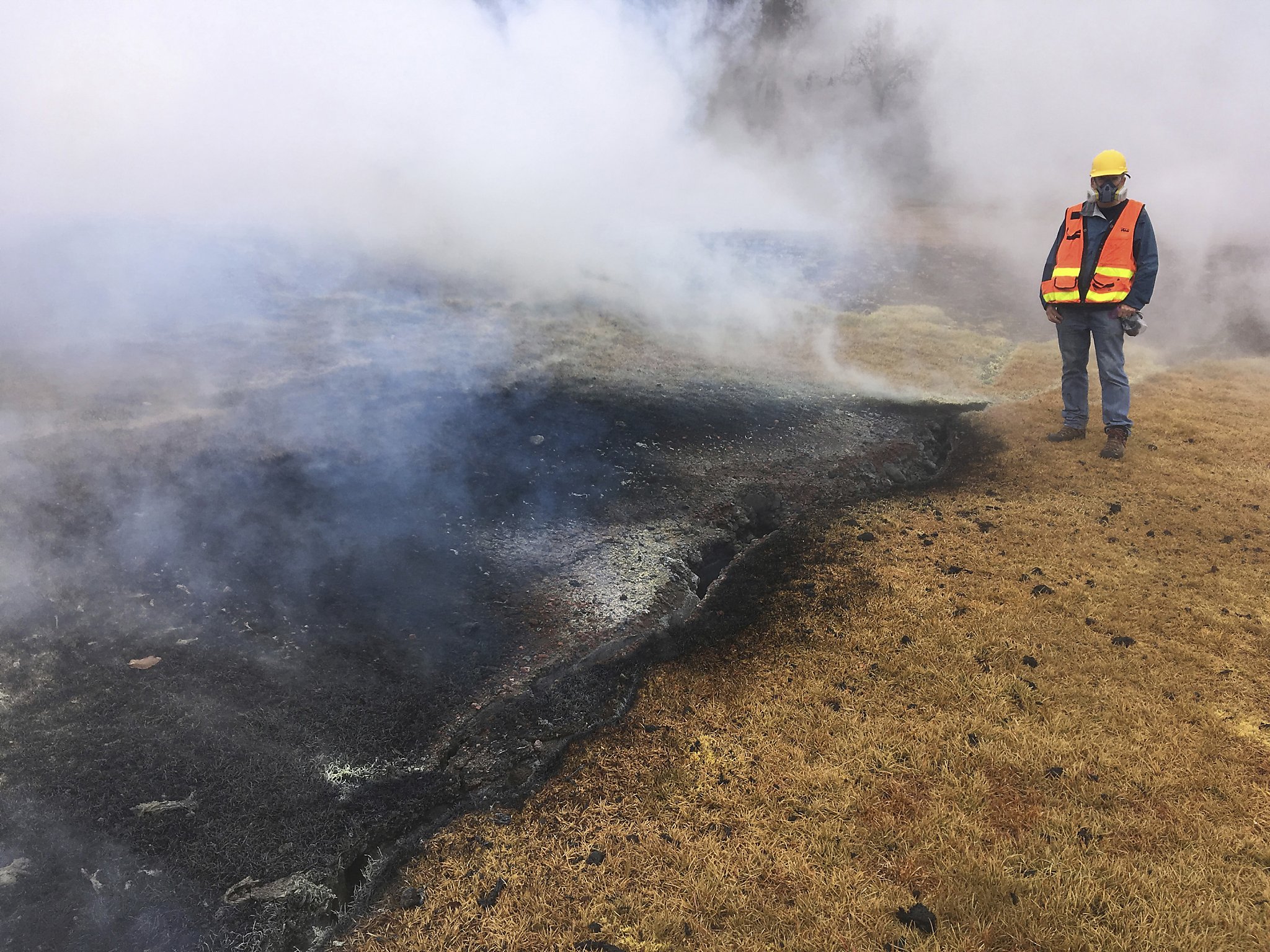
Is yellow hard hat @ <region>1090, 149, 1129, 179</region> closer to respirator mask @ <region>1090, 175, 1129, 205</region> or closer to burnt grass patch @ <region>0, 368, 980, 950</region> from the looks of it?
respirator mask @ <region>1090, 175, 1129, 205</region>

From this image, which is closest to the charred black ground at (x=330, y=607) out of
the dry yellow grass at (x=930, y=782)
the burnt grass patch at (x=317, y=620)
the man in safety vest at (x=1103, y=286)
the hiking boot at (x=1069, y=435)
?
the burnt grass patch at (x=317, y=620)

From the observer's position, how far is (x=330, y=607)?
12.7 ft

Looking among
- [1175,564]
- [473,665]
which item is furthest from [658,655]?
[1175,564]

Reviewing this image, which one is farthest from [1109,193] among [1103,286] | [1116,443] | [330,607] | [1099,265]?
[330,607]

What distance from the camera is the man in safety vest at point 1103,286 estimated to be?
5.42m

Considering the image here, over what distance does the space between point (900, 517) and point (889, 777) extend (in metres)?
2.52

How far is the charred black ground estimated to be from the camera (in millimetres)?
2602

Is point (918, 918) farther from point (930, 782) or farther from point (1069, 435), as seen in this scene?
point (1069, 435)

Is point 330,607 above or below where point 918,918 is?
above

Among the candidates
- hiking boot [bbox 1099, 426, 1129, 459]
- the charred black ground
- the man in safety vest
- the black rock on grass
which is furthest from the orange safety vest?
the black rock on grass

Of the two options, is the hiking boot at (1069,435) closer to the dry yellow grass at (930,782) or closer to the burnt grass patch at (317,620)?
the burnt grass patch at (317,620)

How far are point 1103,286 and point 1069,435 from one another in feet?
4.29

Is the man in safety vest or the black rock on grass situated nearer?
the black rock on grass

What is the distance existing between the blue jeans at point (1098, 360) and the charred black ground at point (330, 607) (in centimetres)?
107
